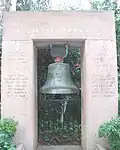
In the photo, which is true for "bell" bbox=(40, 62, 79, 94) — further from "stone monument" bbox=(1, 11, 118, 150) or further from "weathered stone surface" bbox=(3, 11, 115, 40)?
"weathered stone surface" bbox=(3, 11, 115, 40)

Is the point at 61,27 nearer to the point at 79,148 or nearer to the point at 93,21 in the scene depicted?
the point at 93,21

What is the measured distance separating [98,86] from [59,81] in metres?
0.77

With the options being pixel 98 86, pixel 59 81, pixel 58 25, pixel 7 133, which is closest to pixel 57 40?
pixel 58 25

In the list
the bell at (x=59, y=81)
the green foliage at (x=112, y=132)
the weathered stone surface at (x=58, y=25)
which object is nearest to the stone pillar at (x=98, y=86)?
the weathered stone surface at (x=58, y=25)

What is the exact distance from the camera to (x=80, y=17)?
16.3 ft

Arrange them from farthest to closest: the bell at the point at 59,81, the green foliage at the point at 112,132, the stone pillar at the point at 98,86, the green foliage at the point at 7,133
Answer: the bell at the point at 59,81
the stone pillar at the point at 98,86
the green foliage at the point at 112,132
the green foliage at the point at 7,133

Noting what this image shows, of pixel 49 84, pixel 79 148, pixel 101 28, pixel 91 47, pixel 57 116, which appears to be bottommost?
pixel 79 148

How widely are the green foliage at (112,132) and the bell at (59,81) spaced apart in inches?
41.7

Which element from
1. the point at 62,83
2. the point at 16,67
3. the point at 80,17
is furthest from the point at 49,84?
the point at 80,17

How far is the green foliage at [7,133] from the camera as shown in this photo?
3.97 metres

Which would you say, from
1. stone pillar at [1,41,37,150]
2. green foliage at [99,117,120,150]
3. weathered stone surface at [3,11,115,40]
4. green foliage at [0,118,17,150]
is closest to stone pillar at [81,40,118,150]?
weathered stone surface at [3,11,115,40]

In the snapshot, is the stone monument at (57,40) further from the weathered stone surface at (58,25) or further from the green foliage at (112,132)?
the green foliage at (112,132)

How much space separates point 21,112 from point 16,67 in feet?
2.28

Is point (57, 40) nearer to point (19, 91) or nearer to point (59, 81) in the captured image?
point (59, 81)
